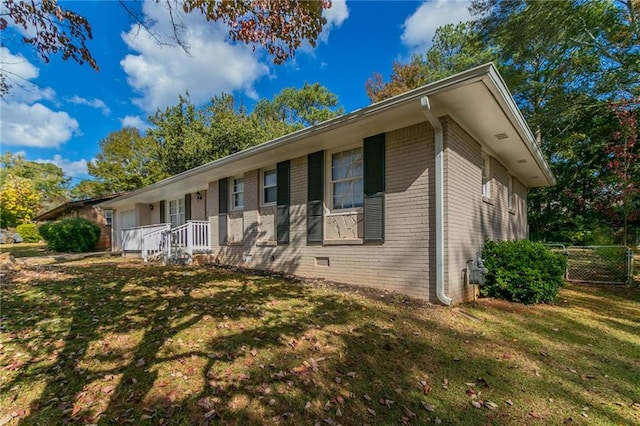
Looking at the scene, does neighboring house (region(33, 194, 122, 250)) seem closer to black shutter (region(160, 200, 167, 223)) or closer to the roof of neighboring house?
the roof of neighboring house

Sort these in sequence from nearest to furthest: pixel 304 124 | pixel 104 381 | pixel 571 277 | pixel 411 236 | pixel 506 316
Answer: pixel 104 381 < pixel 506 316 < pixel 411 236 < pixel 571 277 < pixel 304 124

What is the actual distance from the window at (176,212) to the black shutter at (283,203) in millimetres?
7893

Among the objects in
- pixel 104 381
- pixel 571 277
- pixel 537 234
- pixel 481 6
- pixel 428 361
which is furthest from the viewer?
pixel 537 234

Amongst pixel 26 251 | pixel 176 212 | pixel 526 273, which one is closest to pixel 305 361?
pixel 526 273

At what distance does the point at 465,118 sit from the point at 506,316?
370 centimetres

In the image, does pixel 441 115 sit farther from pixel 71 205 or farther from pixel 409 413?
pixel 71 205

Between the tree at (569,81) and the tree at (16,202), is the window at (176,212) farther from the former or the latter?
the tree at (16,202)

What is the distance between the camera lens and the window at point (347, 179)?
23.1ft

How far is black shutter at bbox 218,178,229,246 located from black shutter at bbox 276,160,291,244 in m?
2.86

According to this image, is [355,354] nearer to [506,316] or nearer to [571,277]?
[506,316]

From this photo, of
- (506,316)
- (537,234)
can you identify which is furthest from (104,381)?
(537,234)

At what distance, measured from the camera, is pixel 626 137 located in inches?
464

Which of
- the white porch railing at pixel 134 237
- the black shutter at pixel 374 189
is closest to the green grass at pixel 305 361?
the black shutter at pixel 374 189

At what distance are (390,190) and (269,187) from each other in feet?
14.0
